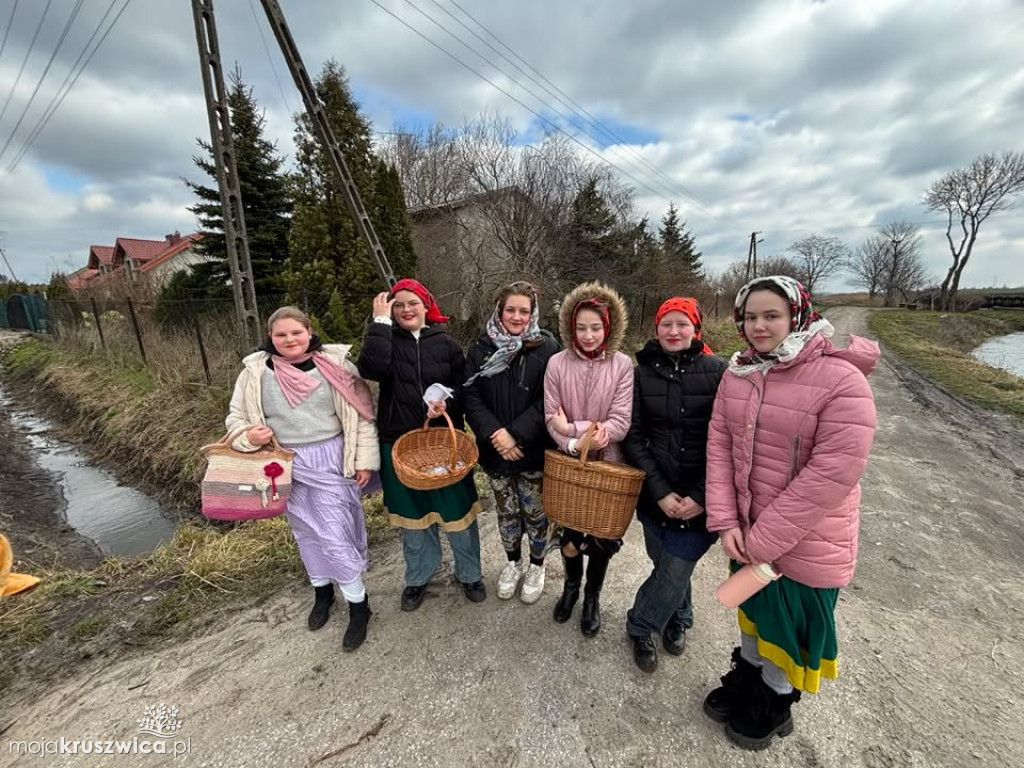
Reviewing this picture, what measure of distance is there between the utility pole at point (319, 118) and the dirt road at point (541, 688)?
5.03m

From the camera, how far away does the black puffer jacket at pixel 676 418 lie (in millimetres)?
1900

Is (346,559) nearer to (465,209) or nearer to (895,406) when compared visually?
(895,406)

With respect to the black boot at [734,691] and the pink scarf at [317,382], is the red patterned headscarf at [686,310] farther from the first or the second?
the pink scarf at [317,382]

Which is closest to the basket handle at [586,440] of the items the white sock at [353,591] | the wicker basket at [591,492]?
the wicker basket at [591,492]

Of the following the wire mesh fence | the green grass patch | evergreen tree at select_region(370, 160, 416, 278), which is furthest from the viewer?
evergreen tree at select_region(370, 160, 416, 278)

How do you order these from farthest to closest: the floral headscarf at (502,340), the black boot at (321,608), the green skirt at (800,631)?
the black boot at (321,608) → the floral headscarf at (502,340) → the green skirt at (800,631)

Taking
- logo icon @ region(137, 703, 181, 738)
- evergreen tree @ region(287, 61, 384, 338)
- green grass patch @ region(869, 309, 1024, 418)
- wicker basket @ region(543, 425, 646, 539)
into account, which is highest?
evergreen tree @ region(287, 61, 384, 338)

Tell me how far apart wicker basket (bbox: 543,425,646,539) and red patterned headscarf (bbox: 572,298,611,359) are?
406 mm

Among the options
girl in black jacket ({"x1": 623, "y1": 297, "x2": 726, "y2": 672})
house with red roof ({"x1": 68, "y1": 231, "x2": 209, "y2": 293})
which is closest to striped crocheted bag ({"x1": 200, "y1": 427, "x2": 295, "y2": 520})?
girl in black jacket ({"x1": 623, "y1": 297, "x2": 726, "y2": 672})

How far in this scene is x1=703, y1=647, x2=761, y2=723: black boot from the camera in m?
1.84

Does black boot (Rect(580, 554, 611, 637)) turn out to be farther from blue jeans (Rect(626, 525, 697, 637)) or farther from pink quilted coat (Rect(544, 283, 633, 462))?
pink quilted coat (Rect(544, 283, 633, 462))

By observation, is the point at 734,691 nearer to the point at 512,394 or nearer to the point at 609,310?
the point at 512,394

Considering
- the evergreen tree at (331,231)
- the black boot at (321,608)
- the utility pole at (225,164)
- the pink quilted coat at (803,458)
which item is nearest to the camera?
the pink quilted coat at (803,458)

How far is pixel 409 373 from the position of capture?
2.34m
